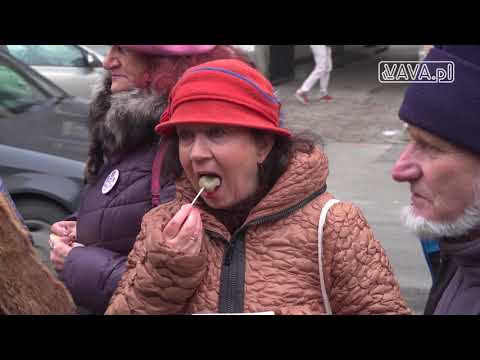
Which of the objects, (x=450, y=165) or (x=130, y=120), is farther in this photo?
(x=130, y=120)

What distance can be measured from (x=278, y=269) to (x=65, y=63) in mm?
8521

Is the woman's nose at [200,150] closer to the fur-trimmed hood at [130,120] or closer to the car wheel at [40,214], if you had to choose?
the fur-trimmed hood at [130,120]

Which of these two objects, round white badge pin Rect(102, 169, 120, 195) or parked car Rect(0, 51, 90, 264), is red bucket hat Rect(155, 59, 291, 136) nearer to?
round white badge pin Rect(102, 169, 120, 195)

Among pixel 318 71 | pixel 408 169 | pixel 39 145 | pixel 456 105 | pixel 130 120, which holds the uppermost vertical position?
pixel 456 105

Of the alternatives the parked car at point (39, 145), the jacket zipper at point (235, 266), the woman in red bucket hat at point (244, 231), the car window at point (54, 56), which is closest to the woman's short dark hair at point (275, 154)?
the woman in red bucket hat at point (244, 231)

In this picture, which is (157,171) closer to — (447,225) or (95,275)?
(95,275)

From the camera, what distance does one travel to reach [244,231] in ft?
7.84

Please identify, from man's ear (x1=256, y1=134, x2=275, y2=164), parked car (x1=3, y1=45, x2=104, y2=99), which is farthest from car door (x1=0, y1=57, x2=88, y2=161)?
man's ear (x1=256, y1=134, x2=275, y2=164)

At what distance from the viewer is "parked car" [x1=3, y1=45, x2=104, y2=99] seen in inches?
396

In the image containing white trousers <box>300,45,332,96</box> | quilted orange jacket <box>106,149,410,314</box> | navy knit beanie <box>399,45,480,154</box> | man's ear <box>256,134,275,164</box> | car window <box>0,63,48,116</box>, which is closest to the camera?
navy knit beanie <box>399,45,480,154</box>

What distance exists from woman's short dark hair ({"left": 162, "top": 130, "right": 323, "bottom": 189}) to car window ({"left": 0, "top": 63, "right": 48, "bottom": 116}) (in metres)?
4.26

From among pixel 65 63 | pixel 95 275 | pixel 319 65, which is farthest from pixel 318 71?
pixel 95 275

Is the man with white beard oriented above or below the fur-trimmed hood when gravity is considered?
above

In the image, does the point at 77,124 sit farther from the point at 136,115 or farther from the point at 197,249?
the point at 197,249
